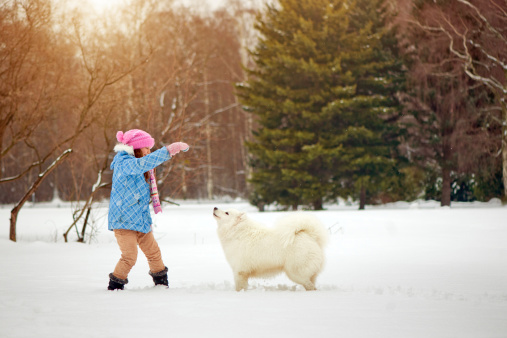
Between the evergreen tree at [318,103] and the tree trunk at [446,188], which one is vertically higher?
the evergreen tree at [318,103]

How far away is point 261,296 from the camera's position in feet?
16.5

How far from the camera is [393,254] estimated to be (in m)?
9.30

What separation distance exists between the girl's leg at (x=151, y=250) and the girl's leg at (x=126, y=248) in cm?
10

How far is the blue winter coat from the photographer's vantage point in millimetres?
5273

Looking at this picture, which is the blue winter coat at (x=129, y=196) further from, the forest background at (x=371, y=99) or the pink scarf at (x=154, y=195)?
the forest background at (x=371, y=99)

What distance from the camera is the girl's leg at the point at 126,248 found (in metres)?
5.35

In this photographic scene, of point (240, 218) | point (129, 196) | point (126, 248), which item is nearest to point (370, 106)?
point (240, 218)

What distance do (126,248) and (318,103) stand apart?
17763 millimetres

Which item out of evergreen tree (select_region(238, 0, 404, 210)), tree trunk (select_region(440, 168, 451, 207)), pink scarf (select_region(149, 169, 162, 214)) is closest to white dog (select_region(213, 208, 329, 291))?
pink scarf (select_region(149, 169, 162, 214))

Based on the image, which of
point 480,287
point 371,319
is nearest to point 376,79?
point 480,287

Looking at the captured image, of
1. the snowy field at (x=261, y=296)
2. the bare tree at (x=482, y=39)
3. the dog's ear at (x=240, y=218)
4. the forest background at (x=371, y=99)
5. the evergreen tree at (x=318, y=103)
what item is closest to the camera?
the snowy field at (x=261, y=296)

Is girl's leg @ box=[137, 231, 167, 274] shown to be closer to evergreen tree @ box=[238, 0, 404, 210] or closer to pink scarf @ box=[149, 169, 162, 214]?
pink scarf @ box=[149, 169, 162, 214]

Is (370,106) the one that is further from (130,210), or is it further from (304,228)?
(130,210)

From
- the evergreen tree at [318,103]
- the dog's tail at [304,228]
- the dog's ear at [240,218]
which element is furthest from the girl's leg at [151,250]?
the evergreen tree at [318,103]
